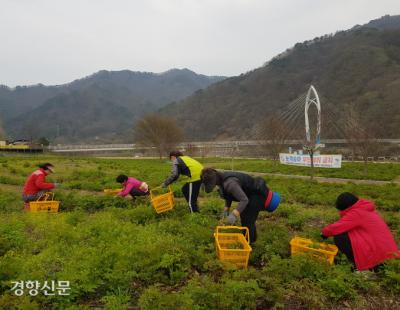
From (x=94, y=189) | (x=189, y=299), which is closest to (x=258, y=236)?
(x=189, y=299)

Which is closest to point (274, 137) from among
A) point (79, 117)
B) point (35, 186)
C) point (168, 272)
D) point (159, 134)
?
point (159, 134)

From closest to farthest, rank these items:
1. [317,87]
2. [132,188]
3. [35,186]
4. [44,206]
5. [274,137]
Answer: [44,206] → [35,186] → [132,188] → [274,137] → [317,87]

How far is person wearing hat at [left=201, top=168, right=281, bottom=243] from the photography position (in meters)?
5.02

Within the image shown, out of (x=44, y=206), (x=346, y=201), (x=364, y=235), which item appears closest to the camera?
(x=364, y=235)

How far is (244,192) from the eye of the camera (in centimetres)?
541

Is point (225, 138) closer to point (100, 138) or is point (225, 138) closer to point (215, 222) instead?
point (100, 138)

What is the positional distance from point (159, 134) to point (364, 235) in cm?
4599

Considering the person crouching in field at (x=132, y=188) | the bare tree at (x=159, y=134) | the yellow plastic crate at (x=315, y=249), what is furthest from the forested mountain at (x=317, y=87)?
the yellow plastic crate at (x=315, y=249)

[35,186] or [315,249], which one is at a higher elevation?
[35,186]

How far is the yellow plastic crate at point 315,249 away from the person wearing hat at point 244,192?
2.54ft

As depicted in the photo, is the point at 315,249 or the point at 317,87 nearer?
the point at 315,249

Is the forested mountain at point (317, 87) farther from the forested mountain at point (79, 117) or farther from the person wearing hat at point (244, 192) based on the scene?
the person wearing hat at point (244, 192)

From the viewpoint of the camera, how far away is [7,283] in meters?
3.91

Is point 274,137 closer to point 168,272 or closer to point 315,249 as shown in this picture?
point 315,249
